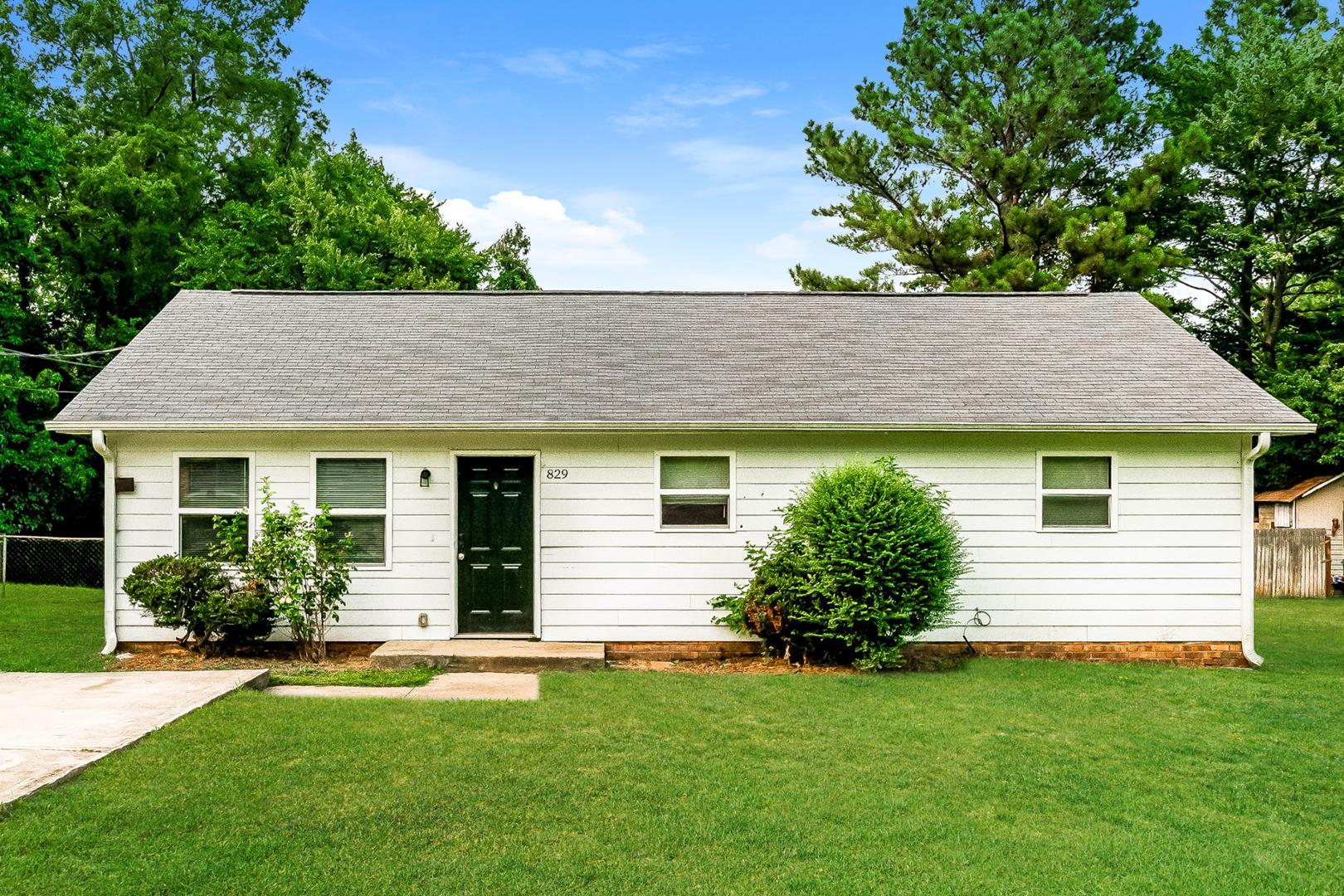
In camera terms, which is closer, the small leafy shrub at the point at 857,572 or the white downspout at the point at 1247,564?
the small leafy shrub at the point at 857,572

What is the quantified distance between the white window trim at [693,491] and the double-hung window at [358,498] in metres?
2.77

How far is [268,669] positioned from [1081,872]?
6758mm

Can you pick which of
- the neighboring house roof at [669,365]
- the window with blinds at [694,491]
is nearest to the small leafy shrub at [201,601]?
the neighboring house roof at [669,365]

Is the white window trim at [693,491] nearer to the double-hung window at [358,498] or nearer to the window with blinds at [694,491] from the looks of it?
the window with blinds at [694,491]

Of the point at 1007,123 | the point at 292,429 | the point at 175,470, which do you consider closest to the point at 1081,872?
the point at 292,429

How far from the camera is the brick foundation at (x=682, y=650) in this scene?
9.80m

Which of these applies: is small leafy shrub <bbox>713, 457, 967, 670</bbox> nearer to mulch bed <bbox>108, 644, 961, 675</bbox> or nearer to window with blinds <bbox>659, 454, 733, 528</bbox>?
mulch bed <bbox>108, 644, 961, 675</bbox>

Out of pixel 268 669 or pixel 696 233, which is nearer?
pixel 268 669

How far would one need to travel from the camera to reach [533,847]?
4.39 m

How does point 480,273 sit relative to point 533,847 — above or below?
above

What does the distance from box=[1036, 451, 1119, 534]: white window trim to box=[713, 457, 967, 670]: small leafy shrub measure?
1169mm

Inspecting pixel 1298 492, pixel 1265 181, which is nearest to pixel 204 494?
pixel 1298 492

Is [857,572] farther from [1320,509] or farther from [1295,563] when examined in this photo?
[1320,509]

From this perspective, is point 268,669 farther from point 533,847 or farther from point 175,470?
point 533,847
